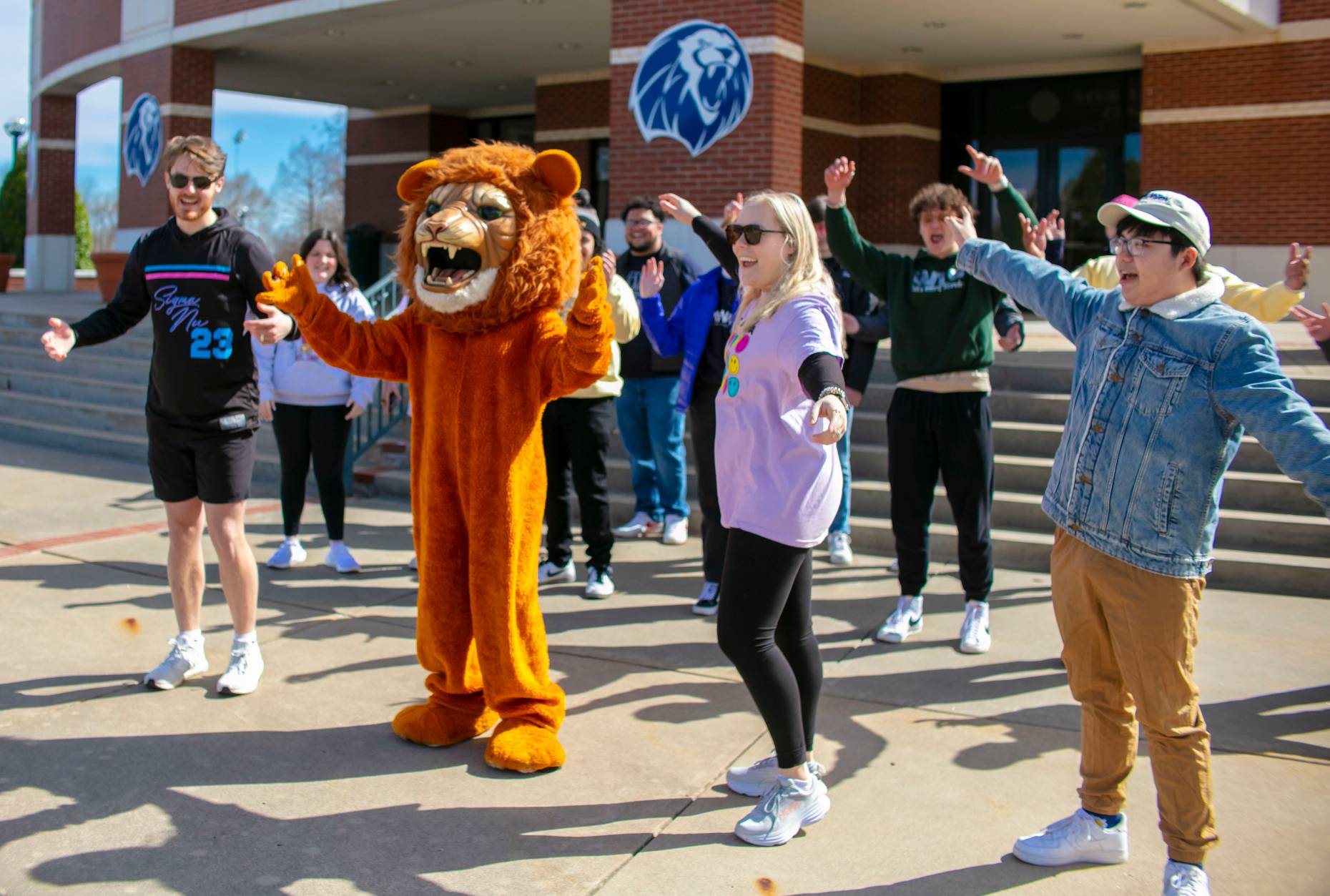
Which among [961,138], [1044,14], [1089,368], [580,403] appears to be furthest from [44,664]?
[961,138]

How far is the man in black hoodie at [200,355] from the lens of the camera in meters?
4.08

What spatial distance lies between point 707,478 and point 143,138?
14.7 m

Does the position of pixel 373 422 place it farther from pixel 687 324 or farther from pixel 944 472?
pixel 944 472

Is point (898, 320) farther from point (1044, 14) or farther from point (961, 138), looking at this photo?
point (961, 138)

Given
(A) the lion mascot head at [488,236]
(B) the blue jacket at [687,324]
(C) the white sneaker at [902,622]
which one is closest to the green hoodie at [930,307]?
(B) the blue jacket at [687,324]

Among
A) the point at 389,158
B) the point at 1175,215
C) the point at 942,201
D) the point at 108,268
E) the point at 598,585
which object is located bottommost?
the point at 598,585

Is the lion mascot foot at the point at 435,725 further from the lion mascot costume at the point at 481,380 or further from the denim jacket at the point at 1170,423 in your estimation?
the denim jacket at the point at 1170,423

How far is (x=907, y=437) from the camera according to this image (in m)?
4.94

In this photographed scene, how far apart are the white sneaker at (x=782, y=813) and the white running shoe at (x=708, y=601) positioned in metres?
2.14

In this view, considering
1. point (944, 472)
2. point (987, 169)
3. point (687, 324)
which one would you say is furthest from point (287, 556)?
point (987, 169)

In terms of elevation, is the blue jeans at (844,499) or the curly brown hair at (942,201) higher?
the curly brown hair at (942,201)

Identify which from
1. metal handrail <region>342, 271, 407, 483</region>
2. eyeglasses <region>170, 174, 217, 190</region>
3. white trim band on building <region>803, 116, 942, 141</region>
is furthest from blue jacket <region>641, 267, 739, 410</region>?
white trim band on building <region>803, 116, 942, 141</region>

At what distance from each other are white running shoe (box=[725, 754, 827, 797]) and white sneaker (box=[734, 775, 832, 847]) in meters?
0.20

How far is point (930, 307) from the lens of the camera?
487 cm
